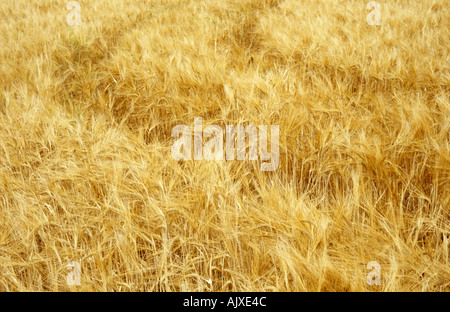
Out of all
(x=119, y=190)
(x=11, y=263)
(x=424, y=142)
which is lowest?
(x=11, y=263)

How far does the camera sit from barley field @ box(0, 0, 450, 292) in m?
0.76

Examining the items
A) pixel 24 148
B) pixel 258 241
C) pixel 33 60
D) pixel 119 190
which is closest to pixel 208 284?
pixel 258 241

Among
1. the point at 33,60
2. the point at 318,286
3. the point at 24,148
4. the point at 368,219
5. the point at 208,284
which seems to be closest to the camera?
the point at 318,286

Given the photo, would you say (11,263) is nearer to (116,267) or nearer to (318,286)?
(116,267)

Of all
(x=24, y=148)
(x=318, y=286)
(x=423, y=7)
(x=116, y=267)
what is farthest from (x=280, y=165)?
(x=423, y=7)

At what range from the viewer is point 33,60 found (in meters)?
2.42

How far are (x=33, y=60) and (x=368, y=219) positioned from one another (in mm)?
2829

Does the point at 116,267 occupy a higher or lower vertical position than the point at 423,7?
lower

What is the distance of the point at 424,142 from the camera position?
3.56ft

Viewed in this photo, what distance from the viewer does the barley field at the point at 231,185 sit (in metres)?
0.76

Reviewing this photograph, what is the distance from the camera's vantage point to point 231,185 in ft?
3.17

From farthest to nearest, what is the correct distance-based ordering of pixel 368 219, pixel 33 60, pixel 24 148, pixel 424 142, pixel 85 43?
1. pixel 85 43
2. pixel 33 60
3. pixel 24 148
4. pixel 424 142
5. pixel 368 219
